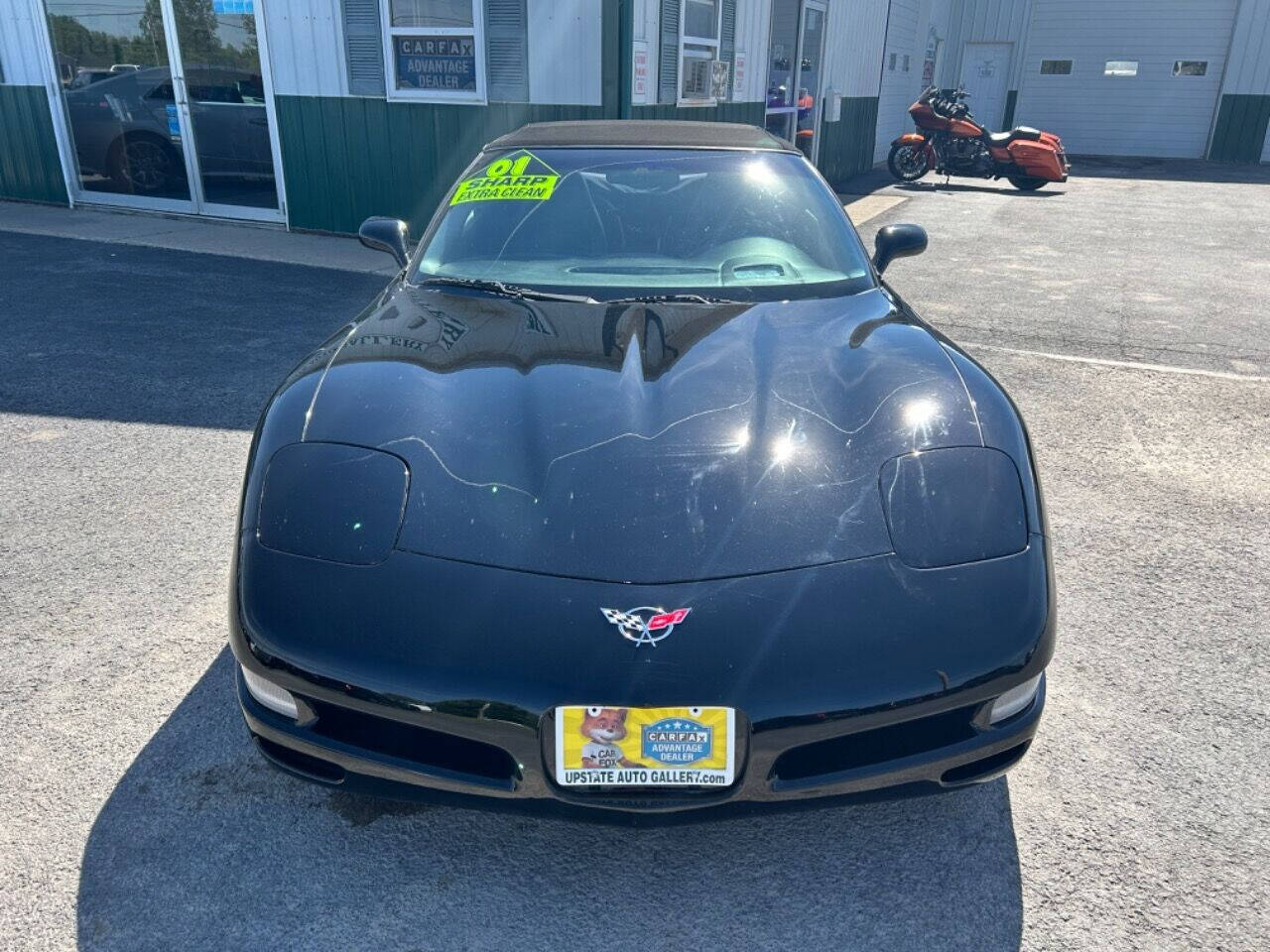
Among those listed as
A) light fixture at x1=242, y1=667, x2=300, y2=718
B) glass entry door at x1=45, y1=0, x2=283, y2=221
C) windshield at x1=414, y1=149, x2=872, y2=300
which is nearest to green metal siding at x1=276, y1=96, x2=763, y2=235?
glass entry door at x1=45, y1=0, x2=283, y2=221

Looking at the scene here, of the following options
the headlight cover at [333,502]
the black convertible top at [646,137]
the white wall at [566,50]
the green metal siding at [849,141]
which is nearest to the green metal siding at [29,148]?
the white wall at [566,50]

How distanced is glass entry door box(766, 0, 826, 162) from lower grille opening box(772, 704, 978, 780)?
10740 mm

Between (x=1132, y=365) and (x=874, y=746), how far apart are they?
4717 mm

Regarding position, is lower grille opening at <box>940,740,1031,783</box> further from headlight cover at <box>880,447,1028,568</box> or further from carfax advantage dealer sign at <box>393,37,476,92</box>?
carfax advantage dealer sign at <box>393,37,476,92</box>

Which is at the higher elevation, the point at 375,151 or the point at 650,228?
the point at 650,228

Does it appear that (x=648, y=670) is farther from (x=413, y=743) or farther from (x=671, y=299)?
A: (x=671, y=299)

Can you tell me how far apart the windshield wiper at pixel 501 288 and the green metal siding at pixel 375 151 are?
534 centimetres

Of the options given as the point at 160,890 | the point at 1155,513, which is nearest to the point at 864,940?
the point at 160,890

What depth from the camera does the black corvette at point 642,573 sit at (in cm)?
172

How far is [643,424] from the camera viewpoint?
2.15 metres

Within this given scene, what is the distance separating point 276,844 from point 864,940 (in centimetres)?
128

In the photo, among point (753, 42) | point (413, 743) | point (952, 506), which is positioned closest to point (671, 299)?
point (952, 506)

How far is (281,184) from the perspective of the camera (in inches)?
371

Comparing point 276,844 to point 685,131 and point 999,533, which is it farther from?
point 685,131
